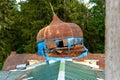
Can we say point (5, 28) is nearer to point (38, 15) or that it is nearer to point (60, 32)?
point (38, 15)

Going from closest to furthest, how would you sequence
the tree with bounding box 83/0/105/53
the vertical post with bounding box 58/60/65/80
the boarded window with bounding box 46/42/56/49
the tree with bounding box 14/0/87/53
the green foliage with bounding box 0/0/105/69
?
the vertical post with bounding box 58/60/65/80, the boarded window with bounding box 46/42/56/49, the tree with bounding box 14/0/87/53, the green foliage with bounding box 0/0/105/69, the tree with bounding box 83/0/105/53

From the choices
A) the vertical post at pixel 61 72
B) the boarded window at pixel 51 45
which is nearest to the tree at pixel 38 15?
the boarded window at pixel 51 45

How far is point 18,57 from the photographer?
79.9 feet

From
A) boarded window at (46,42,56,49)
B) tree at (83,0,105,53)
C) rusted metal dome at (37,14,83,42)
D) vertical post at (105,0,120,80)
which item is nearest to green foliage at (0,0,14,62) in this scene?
tree at (83,0,105,53)

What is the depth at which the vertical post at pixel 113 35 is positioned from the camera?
193cm

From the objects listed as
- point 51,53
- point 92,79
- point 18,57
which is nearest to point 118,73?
point 92,79

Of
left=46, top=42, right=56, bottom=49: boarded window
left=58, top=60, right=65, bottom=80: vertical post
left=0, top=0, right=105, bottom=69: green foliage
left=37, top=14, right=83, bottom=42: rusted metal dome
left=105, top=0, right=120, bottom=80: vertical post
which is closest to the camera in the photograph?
left=105, top=0, right=120, bottom=80: vertical post

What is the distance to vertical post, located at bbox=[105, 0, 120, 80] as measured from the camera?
193 centimetres

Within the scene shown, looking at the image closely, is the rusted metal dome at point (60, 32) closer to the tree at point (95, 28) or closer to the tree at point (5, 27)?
the tree at point (5, 27)

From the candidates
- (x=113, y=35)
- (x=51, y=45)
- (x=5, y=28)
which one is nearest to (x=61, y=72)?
(x=51, y=45)

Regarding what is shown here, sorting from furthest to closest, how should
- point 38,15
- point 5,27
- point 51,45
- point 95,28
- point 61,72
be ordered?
point 95,28 → point 38,15 → point 5,27 → point 51,45 → point 61,72

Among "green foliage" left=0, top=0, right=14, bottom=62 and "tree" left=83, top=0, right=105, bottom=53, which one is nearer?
"green foliage" left=0, top=0, right=14, bottom=62

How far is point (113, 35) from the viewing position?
6.34 feet

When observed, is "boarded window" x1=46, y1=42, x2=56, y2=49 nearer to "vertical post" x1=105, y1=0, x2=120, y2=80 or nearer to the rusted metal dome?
the rusted metal dome
